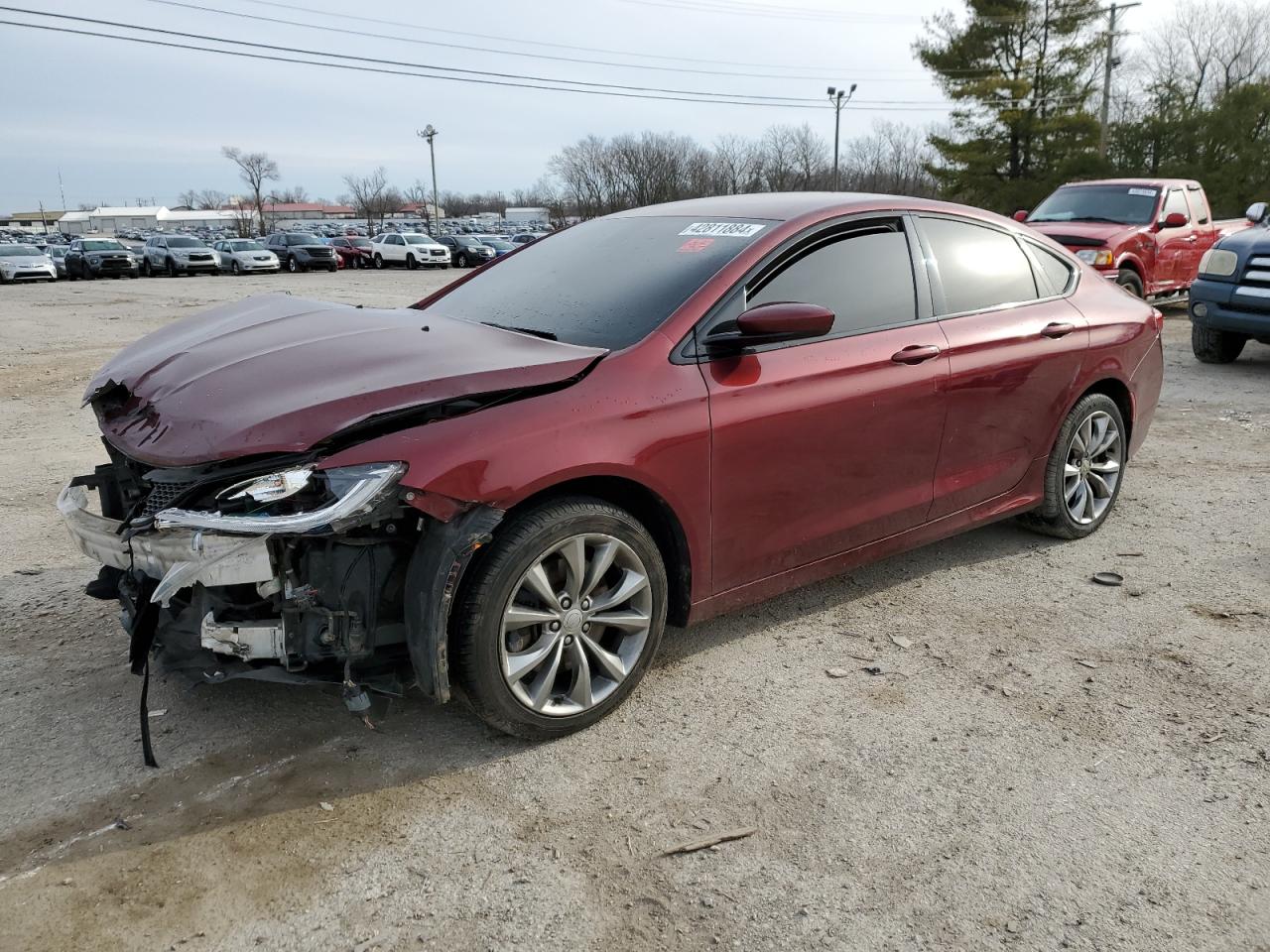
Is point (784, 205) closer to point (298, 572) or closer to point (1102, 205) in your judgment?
point (298, 572)

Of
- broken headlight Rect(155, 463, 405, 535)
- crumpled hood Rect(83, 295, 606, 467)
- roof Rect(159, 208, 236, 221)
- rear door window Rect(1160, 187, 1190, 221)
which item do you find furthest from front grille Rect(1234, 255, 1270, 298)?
roof Rect(159, 208, 236, 221)

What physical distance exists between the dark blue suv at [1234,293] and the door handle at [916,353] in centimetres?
708

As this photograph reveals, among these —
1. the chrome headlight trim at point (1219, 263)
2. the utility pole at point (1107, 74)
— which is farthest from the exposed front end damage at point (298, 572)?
the utility pole at point (1107, 74)

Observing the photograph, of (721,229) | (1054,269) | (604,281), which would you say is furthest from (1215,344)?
(604,281)

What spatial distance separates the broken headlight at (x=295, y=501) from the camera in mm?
2600

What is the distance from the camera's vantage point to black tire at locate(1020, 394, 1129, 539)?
4.67m

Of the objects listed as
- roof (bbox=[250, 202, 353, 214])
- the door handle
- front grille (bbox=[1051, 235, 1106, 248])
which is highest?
roof (bbox=[250, 202, 353, 214])

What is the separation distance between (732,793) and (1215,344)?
9612 millimetres

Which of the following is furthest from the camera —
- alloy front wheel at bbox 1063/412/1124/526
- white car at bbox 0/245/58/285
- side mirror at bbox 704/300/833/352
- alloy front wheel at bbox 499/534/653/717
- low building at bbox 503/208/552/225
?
low building at bbox 503/208/552/225

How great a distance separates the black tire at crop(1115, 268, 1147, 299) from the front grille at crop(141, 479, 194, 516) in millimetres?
12233

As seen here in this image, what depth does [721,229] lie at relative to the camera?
3754 mm

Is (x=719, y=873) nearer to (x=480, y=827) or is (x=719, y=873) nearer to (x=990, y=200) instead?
(x=480, y=827)

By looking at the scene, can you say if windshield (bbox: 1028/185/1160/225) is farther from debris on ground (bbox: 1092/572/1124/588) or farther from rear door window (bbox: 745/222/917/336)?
rear door window (bbox: 745/222/917/336)

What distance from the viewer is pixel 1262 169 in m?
33.3
